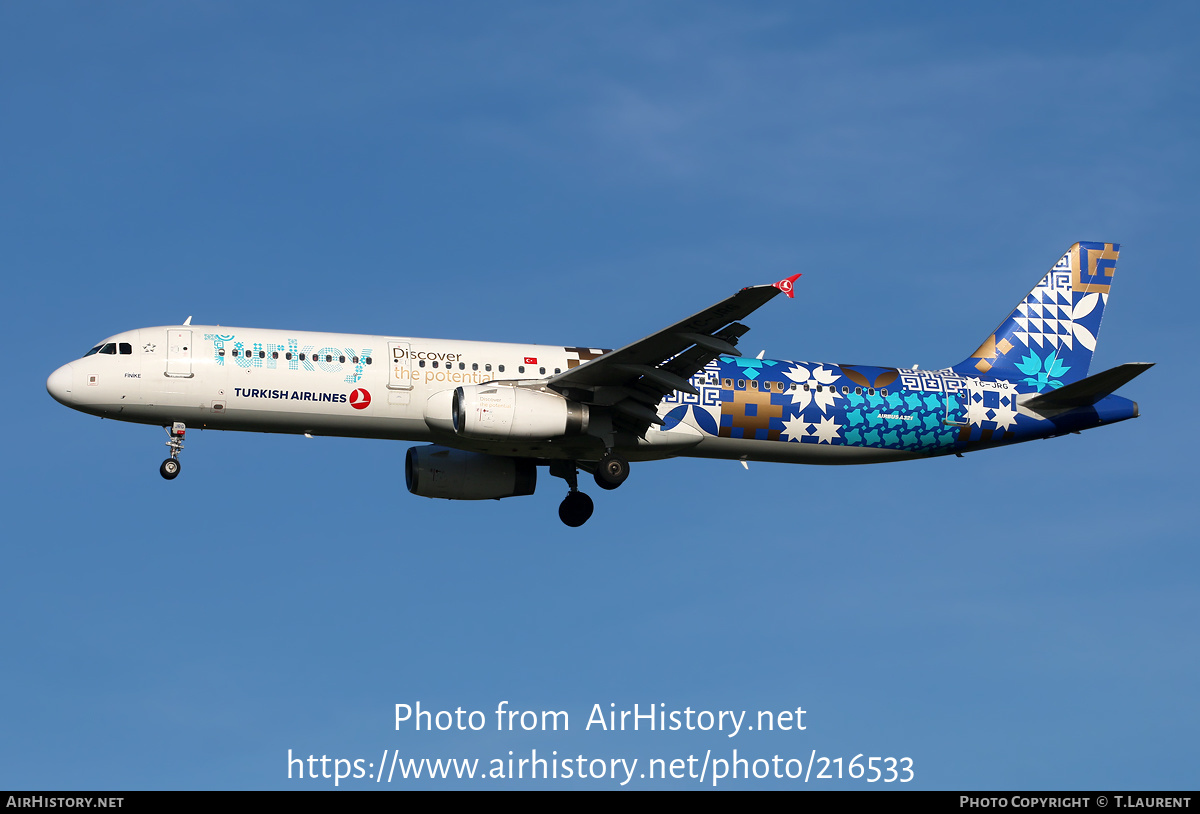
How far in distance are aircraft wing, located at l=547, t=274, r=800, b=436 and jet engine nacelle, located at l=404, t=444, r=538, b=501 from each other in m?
4.64

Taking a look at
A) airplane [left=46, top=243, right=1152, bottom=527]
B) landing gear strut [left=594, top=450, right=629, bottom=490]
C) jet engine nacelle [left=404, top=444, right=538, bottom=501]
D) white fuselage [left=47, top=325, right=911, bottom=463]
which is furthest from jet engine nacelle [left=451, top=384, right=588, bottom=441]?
jet engine nacelle [left=404, top=444, right=538, bottom=501]

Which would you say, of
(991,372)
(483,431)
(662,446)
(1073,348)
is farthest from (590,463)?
(1073,348)

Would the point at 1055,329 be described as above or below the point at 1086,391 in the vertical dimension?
above

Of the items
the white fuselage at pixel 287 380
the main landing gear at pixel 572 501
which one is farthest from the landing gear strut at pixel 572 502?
the white fuselage at pixel 287 380

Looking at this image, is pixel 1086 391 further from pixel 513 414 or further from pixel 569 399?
pixel 513 414

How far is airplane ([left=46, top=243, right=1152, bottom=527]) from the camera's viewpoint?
1484 inches

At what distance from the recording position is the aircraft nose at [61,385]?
37469mm

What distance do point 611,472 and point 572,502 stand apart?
13.7 ft

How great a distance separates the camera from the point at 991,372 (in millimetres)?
44938

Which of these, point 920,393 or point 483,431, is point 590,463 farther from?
point 920,393

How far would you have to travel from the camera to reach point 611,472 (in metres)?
39.3

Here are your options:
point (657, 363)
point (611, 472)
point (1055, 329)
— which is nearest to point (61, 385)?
point (611, 472)

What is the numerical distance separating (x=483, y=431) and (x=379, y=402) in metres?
3.11

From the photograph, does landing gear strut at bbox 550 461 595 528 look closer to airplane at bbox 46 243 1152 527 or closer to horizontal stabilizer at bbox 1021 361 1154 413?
airplane at bbox 46 243 1152 527
